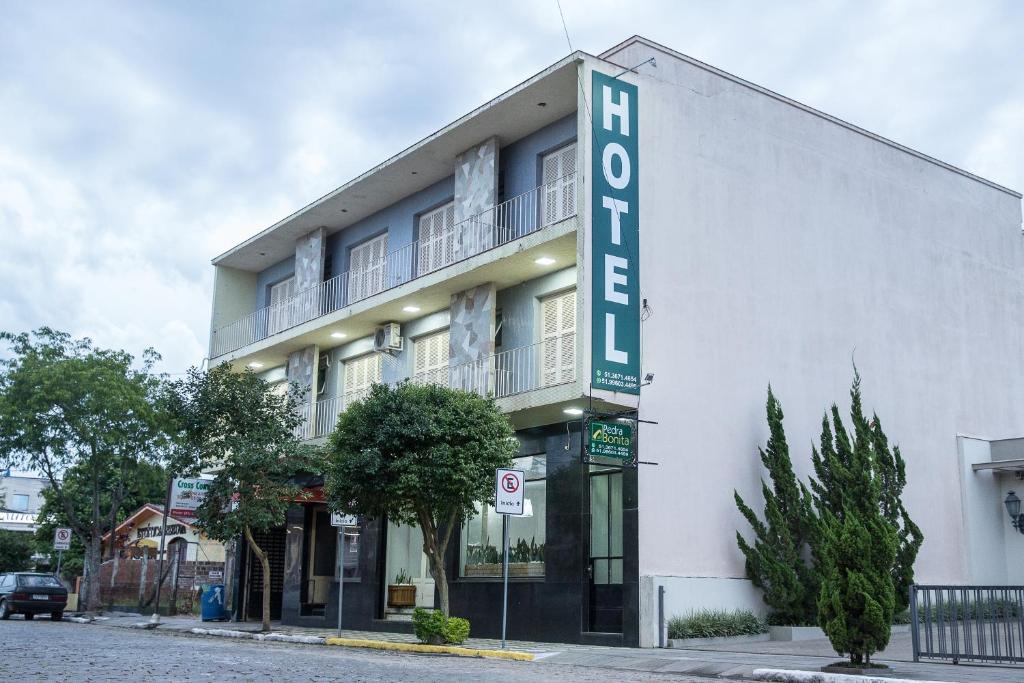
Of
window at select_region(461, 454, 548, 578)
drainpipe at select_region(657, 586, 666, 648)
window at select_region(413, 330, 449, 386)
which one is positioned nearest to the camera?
drainpipe at select_region(657, 586, 666, 648)

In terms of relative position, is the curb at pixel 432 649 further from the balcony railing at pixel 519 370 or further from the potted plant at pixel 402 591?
the balcony railing at pixel 519 370

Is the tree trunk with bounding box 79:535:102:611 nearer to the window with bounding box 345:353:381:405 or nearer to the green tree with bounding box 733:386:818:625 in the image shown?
the window with bounding box 345:353:381:405

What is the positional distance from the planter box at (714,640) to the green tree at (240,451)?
8.59 metres

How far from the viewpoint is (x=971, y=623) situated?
13562 mm

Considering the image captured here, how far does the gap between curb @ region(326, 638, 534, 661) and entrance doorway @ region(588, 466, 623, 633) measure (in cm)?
334

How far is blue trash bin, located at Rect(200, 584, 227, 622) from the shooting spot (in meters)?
28.7

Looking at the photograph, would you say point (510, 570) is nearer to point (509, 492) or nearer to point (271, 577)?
point (509, 492)

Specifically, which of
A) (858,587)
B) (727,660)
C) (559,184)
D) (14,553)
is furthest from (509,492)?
(14,553)

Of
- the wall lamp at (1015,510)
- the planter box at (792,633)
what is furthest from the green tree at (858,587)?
the wall lamp at (1015,510)

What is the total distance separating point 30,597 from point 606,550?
17597 millimetres

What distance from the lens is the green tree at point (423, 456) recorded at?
60.9 feet

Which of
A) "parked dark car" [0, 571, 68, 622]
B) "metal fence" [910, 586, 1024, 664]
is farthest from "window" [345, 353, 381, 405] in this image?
"metal fence" [910, 586, 1024, 664]

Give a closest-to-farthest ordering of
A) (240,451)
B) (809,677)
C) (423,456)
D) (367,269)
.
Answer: (809,677), (423,456), (240,451), (367,269)

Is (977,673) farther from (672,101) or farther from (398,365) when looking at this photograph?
(398,365)
